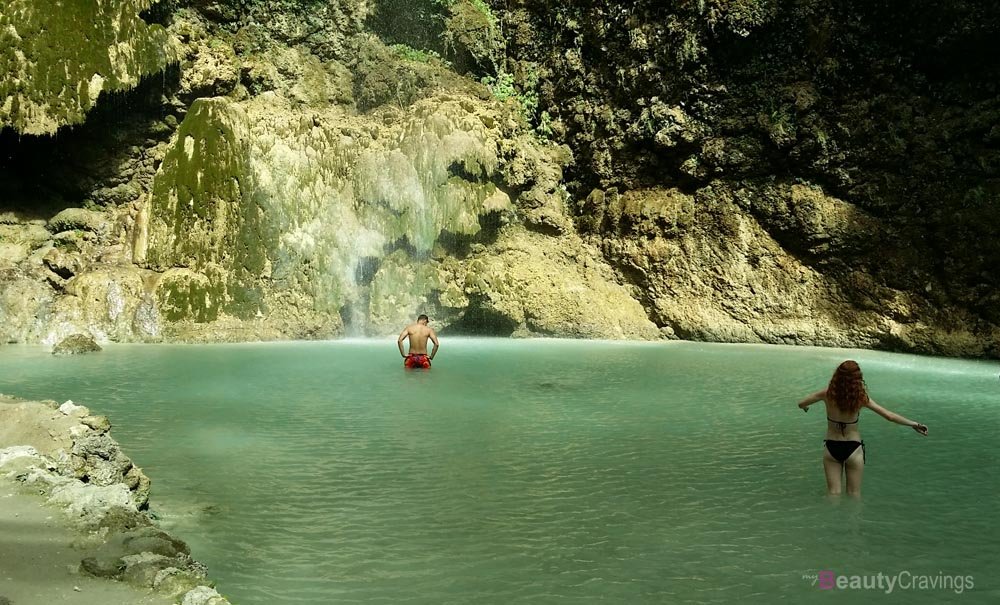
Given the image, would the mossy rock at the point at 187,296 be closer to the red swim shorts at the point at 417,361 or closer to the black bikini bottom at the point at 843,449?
the red swim shorts at the point at 417,361

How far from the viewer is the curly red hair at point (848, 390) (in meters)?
6.38

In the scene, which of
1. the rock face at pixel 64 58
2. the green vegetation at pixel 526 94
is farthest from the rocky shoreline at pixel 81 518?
the green vegetation at pixel 526 94

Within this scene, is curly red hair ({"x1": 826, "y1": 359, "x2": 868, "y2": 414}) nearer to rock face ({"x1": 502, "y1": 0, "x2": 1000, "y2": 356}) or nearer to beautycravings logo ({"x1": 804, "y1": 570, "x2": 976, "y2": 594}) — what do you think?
beautycravings logo ({"x1": 804, "y1": 570, "x2": 976, "y2": 594})

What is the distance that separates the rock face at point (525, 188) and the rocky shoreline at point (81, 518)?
13.5m

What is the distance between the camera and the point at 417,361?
46.4 ft

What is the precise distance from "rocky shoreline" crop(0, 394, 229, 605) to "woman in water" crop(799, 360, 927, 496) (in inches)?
196

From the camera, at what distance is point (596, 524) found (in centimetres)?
573

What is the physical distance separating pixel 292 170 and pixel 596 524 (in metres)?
18.0

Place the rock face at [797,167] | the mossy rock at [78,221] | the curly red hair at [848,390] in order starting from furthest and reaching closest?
the mossy rock at [78,221], the rock face at [797,167], the curly red hair at [848,390]

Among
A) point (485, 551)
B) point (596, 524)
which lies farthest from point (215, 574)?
point (596, 524)

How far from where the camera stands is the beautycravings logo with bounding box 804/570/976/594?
463cm

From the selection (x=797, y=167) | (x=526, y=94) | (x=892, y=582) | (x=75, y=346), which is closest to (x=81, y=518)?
(x=892, y=582)

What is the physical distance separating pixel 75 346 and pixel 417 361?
7729 mm

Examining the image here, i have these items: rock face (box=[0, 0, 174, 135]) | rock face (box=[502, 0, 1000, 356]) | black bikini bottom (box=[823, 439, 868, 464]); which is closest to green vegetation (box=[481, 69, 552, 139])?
rock face (box=[502, 0, 1000, 356])
